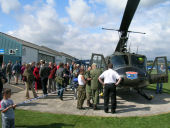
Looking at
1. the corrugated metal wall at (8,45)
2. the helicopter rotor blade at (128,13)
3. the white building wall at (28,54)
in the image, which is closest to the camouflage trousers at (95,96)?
the helicopter rotor blade at (128,13)

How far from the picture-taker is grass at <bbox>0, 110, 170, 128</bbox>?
495 cm

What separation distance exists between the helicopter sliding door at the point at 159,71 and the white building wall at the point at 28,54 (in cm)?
2103

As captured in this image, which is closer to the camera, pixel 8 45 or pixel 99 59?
pixel 99 59

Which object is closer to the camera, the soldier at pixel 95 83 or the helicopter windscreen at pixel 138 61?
the soldier at pixel 95 83

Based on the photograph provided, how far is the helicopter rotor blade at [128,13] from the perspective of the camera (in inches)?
264

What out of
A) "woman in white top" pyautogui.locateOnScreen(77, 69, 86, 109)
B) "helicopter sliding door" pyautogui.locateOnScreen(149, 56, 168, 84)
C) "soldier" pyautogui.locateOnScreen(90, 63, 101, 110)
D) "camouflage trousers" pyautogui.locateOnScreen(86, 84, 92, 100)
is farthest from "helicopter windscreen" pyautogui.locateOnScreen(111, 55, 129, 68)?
"woman in white top" pyautogui.locateOnScreen(77, 69, 86, 109)

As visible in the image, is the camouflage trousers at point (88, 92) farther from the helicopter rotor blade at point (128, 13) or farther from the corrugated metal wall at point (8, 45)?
the corrugated metal wall at point (8, 45)

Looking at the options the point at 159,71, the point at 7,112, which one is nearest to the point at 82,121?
the point at 7,112

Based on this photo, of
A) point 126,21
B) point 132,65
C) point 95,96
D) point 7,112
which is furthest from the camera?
point 126,21

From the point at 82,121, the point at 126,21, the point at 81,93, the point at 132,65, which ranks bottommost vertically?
the point at 82,121

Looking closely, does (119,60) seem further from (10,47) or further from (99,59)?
(10,47)

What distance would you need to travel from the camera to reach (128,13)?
299 inches

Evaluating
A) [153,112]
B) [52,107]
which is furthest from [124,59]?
[52,107]

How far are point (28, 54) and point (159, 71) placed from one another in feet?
75.1
